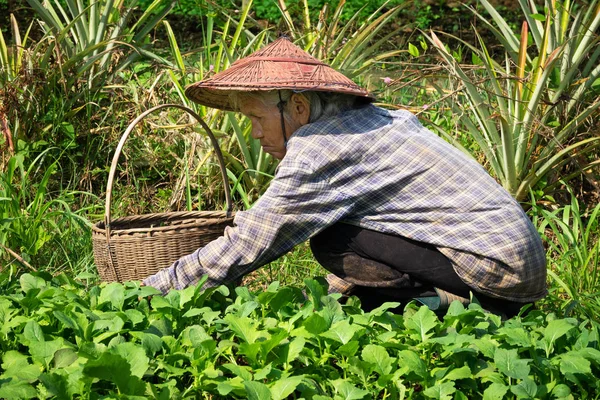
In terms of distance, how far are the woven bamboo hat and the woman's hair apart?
0.06m

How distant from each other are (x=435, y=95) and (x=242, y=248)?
2.12 m

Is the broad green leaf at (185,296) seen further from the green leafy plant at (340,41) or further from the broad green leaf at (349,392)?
the green leafy plant at (340,41)

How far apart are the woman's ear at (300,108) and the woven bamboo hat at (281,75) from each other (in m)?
0.08

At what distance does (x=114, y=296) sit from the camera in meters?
2.46

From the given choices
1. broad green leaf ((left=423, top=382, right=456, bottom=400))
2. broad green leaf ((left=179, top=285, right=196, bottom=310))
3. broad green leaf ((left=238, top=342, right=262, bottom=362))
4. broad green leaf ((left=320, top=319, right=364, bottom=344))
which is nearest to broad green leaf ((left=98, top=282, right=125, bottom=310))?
broad green leaf ((left=179, top=285, right=196, bottom=310))

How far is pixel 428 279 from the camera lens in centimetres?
293

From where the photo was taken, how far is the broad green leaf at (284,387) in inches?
75.5

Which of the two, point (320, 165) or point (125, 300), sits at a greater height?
point (320, 165)

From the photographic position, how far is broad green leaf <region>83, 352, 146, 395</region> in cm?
189

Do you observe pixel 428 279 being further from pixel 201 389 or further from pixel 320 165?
pixel 201 389

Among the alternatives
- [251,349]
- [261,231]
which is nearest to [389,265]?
[261,231]

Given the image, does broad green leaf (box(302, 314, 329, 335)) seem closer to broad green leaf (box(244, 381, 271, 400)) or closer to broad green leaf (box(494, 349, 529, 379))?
broad green leaf (box(244, 381, 271, 400))

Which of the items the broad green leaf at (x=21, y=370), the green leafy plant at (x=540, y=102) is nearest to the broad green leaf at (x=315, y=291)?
the broad green leaf at (x=21, y=370)

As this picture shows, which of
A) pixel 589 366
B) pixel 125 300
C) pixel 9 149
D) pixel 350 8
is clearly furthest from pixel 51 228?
pixel 350 8
